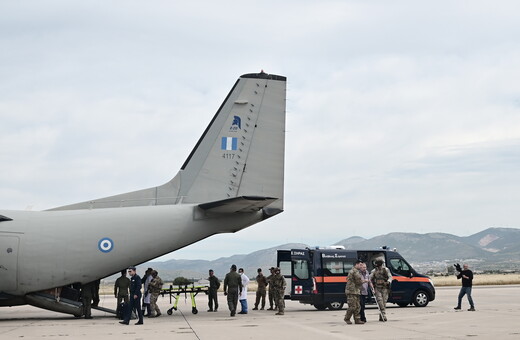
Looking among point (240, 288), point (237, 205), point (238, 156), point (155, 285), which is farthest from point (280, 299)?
point (238, 156)

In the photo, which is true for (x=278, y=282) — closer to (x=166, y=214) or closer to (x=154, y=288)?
(x=154, y=288)

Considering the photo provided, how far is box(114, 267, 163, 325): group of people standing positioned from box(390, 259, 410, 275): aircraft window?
8.81 m

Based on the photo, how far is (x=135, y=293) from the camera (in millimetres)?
16844

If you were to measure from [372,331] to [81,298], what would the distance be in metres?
9.48

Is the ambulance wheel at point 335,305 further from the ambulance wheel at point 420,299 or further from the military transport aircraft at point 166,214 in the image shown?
the military transport aircraft at point 166,214

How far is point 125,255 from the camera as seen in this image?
18.5 meters

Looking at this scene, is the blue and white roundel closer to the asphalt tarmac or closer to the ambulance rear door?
the asphalt tarmac

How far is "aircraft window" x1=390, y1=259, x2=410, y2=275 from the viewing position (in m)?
23.0

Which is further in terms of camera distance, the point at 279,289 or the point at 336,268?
the point at 336,268

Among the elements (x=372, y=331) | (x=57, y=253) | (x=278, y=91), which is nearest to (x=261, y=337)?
(x=372, y=331)

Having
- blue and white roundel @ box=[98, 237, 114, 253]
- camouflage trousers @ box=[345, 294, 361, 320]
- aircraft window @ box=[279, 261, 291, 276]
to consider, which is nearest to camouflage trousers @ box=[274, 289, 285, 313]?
aircraft window @ box=[279, 261, 291, 276]

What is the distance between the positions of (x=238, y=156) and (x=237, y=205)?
2.30m

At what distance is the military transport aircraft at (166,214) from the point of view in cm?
1825

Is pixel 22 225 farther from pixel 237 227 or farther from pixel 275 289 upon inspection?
pixel 275 289
